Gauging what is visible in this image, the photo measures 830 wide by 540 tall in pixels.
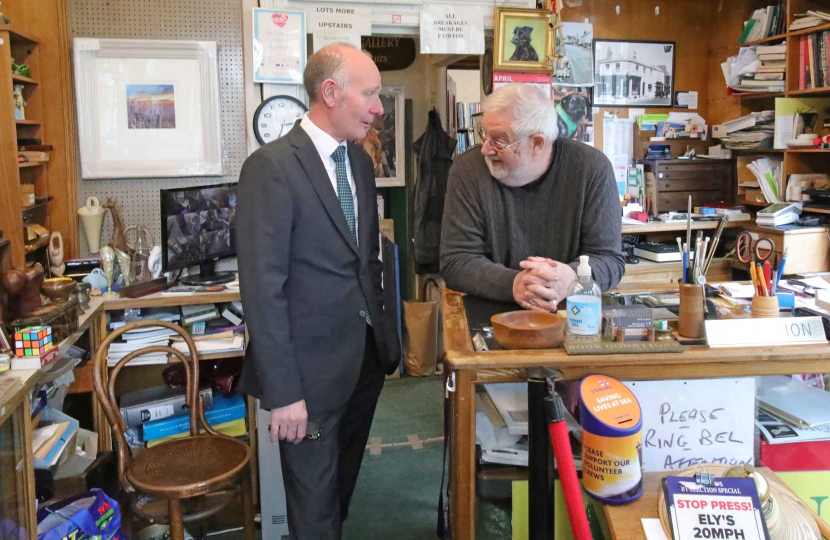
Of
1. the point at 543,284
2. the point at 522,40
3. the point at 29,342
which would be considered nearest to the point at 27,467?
the point at 29,342

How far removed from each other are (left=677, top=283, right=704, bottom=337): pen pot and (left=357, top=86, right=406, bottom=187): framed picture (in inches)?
150

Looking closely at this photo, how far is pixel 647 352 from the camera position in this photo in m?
1.36

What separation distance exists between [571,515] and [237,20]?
2.54 m

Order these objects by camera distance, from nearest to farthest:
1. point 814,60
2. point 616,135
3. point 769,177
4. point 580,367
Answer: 1. point 580,367
2. point 814,60
3. point 769,177
4. point 616,135

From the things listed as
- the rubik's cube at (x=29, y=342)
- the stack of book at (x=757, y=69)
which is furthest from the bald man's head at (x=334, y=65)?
the stack of book at (x=757, y=69)

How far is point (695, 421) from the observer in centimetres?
138

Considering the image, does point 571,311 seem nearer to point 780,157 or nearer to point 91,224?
point 91,224

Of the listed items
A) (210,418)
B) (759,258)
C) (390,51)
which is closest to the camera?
(759,258)

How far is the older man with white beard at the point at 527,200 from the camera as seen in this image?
2.05 m

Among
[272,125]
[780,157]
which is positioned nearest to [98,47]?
[272,125]

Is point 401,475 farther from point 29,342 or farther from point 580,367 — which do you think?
point 580,367

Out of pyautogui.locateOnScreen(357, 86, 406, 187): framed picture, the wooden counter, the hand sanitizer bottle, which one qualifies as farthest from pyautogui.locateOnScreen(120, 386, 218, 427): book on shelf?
pyautogui.locateOnScreen(357, 86, 406, 187): framed picture

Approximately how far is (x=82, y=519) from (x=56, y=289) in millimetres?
672

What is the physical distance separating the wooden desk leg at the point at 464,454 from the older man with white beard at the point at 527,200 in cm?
66
